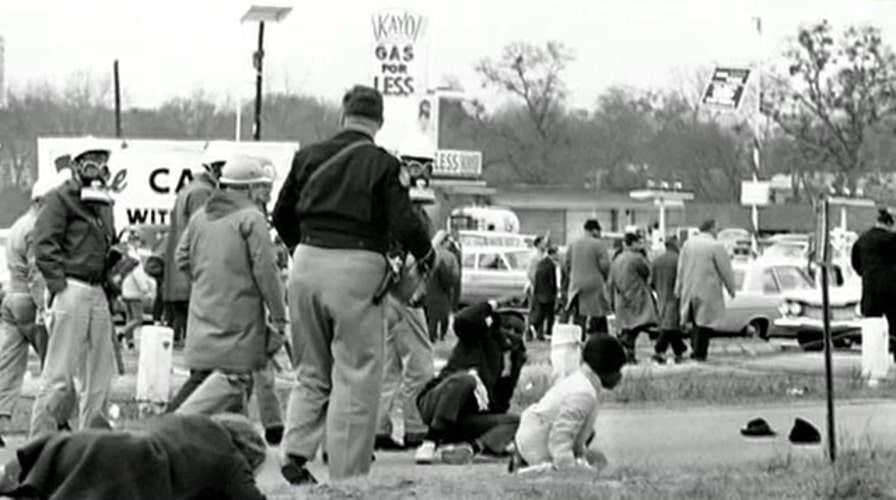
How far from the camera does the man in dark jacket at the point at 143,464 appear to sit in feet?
19.3

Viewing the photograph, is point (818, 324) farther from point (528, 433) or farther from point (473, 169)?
point (473, 169)

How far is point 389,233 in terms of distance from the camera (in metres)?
9.66

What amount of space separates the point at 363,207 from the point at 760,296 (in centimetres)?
2430

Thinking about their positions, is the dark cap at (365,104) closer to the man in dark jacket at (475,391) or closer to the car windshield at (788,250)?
the man in dark jacket at (475,391)

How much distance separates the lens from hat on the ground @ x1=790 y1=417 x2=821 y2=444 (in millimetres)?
14078

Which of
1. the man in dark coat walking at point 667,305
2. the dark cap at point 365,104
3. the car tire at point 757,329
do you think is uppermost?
the dark cap at point 365,104

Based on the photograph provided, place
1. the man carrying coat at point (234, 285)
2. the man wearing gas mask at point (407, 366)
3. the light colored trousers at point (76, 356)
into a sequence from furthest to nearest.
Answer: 1. the man wearing gas mask at point (407, 366)
2. the light colored trousers at point (76, 356)
3. the man carrying coat at point (234, 285)

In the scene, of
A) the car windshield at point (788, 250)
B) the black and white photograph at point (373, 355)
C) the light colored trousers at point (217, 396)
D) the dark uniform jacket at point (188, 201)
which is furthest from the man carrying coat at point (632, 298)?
the car windshield at point (788, 250)

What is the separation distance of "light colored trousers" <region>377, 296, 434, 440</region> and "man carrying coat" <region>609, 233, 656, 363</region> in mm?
11965

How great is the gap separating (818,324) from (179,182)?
10103 millimetres

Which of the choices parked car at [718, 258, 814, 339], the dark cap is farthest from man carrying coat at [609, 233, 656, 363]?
the dark cap

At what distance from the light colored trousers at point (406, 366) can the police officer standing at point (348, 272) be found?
10.3 feet

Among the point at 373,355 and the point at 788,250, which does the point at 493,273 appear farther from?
the point at 373,355

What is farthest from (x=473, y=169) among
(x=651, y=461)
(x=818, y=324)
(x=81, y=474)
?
(x=81, y=474)
